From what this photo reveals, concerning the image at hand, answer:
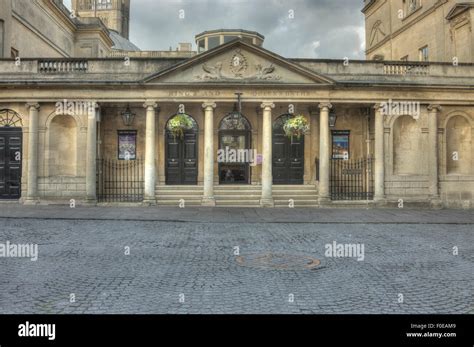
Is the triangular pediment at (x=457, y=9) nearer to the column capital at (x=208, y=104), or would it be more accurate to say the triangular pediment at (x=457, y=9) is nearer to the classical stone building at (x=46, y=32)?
the column capital at (x=208, y=104)

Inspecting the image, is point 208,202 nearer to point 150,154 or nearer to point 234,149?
point 150,154

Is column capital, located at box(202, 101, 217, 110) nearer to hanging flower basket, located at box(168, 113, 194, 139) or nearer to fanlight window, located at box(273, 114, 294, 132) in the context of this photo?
hanging flower basket, located at box(168, 113, 194, 139)

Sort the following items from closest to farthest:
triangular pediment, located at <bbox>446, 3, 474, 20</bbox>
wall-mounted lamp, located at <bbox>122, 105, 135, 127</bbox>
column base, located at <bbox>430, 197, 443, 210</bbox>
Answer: column base, located at <bbox>430, 197, 443, 210</bbox> < wall-mounted lamp, located at <bbox>122, 105, 135, 127</bbox> < triangular pediment, located at <bbox>446, 3, 474, 20</bbox>

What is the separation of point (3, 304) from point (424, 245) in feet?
30.2

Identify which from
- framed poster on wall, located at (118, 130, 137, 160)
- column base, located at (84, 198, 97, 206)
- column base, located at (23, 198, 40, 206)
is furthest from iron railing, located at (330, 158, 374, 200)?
column base, located at (23, 198, 40, 206)

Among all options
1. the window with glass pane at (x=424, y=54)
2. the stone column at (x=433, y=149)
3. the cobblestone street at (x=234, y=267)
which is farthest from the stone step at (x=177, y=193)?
the window with glass pane at (x=424, y=54)

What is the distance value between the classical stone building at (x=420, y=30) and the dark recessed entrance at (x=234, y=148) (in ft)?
40.4

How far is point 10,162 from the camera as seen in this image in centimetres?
2200

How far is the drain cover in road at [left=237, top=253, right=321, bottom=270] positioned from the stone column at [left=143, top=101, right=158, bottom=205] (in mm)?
12559

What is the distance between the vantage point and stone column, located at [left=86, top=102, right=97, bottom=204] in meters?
21.6

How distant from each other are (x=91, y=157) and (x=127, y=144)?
2.70m

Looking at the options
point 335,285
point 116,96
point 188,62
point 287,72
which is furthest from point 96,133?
point 335,285

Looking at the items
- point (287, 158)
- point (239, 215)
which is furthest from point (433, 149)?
point (239, 215)

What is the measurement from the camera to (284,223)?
15500 millimetres
